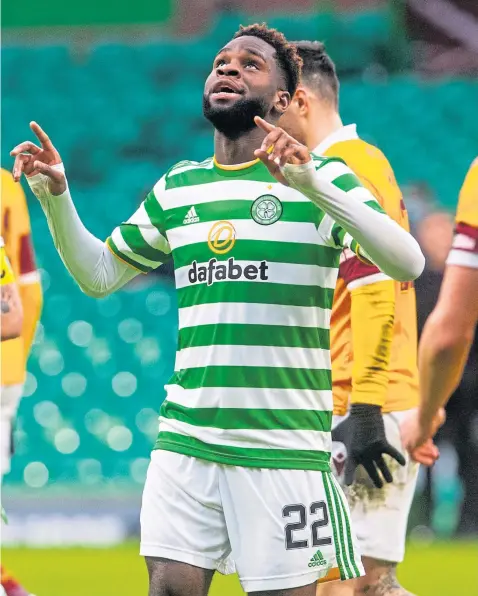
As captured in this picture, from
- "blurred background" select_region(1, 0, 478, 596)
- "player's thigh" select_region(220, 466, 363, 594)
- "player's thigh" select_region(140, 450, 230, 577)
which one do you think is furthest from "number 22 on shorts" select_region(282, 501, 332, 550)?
"blurred background" select_region(1, 0, 478, 596)

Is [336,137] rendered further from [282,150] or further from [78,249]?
[282,150]

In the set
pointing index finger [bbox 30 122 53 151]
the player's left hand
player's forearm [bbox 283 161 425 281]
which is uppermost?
pointing index finger [bbox 30 122 53 151]

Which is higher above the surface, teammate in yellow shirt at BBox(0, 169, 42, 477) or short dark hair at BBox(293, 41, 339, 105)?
short dark hair at BBox(293, 41, 339, 105)

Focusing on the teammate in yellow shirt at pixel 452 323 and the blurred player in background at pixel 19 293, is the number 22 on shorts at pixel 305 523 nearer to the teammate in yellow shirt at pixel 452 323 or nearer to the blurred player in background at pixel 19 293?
the teammate in yellow shirt at pixel 452 323

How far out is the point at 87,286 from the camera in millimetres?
3348

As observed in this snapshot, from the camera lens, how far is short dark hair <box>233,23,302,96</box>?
10.7 ft

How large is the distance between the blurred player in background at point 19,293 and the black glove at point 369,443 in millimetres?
1952

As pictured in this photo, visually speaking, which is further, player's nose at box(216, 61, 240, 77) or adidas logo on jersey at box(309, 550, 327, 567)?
player's nose at box(216, 61, 240, 77)

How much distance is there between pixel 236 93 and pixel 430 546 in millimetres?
6065

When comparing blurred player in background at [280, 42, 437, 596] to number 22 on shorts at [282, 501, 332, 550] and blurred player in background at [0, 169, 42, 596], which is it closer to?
number 22 on shorts at [282, 501, 332, 550]

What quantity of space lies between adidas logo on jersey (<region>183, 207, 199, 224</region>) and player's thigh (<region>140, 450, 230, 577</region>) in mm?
567

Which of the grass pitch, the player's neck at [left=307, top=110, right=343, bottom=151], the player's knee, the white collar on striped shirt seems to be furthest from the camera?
the grass pitch

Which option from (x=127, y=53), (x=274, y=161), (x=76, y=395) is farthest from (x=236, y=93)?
(x=127, y=53)

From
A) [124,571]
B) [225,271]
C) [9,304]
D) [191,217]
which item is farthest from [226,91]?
[124,571]
